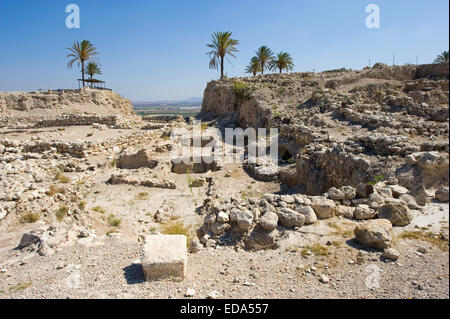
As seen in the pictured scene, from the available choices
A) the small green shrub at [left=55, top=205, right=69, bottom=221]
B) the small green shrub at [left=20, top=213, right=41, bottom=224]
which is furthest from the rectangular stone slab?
the small green shrub at [left=20, top=213, right=41, bottom=224]

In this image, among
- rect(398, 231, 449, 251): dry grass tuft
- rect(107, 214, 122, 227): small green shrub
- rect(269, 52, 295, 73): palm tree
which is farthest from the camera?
rect(269, 52, 295, 73): palm tree

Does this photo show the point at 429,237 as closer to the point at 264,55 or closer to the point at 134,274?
the point at 134,274

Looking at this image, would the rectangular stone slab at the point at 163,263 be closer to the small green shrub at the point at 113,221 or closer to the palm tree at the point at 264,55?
the small green shrub at the point at 113,221

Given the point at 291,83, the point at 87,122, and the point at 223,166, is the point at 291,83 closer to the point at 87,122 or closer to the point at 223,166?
the point at 223,166

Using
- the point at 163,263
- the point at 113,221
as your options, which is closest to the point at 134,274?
the point at 163,263

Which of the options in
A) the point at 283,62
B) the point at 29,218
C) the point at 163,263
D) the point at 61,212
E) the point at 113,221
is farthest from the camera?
the point at 283,62

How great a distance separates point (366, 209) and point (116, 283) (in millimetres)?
4373

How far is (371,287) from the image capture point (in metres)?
3.03

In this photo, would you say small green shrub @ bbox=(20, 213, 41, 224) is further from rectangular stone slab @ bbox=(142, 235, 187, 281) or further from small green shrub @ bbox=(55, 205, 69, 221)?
rectangular stone slab @ bbox=(142, 235, 187, 281)

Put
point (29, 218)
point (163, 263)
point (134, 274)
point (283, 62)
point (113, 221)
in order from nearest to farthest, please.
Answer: point (163, 263) < point (134, 274) < point (29, 218) < point (113, 221) < point (283, 62)

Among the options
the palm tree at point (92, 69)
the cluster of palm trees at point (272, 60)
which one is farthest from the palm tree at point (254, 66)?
the palm tree at point (92, 69)

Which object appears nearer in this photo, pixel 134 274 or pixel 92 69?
pixel 134 274

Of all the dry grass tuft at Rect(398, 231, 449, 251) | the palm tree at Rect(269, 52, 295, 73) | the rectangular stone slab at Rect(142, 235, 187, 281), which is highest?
the palm tree at Rect(269, 52, 295, 73)
